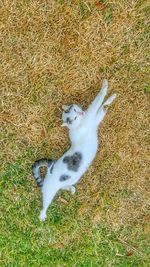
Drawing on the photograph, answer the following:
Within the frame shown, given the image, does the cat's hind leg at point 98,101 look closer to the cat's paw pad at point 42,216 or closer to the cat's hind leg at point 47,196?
the cat's hind leg at point 47,196

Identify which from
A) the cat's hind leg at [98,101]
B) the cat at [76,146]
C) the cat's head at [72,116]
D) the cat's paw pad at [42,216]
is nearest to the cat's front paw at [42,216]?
the cat's paw pad at [42,216]

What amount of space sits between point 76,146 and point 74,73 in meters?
0.56

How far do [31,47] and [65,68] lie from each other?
0.27 metres

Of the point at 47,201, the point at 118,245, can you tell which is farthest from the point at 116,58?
the point at 118,245

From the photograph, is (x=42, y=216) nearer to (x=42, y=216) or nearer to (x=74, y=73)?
(x=42, y=216)

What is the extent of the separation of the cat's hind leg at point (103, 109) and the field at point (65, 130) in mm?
61

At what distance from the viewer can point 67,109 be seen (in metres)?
3.42

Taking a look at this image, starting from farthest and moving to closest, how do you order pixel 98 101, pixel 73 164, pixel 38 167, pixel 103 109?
1. pixel 38 167
2. pixel 103 109
3. pixel 98 101
4. pixel 73 164

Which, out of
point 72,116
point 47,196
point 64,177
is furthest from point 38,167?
point 72,116

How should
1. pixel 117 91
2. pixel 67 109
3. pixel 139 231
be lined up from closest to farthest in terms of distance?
pixel 67 109 → pixel 117 91 → pixel 139 231

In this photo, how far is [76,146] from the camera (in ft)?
11.0

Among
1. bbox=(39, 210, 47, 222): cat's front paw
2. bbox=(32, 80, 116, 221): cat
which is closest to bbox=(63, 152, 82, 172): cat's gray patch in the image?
bbox=(32, 80, 116, 221): cat

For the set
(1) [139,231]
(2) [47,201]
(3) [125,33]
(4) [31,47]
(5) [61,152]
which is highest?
(4) [31,47]

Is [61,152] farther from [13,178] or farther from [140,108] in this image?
[140,108]
